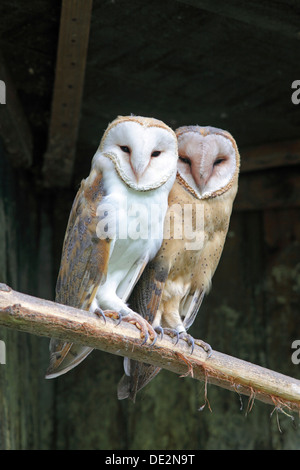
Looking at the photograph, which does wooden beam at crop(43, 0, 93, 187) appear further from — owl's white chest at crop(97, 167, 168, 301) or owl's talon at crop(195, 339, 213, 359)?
owl's talon at crop(195, 339, 213, 359)

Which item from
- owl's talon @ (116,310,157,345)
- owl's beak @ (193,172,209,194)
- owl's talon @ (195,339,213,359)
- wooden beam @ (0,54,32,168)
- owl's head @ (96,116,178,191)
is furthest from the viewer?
wooden beam @ (0,54,32,168)

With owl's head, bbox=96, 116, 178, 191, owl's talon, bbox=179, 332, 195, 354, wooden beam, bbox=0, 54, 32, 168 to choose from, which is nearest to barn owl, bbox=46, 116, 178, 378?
owl's head, bbox=96, 116, 178, 191

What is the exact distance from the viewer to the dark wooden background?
2.84m

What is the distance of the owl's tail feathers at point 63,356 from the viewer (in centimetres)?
257

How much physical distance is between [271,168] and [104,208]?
71.2 inches

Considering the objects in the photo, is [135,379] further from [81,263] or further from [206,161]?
[206,161]

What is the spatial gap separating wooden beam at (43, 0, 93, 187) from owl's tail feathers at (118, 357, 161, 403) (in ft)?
3.92

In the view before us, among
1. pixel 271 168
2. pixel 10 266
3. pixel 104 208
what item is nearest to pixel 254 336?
pixel 271 168

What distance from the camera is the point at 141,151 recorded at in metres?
2.51

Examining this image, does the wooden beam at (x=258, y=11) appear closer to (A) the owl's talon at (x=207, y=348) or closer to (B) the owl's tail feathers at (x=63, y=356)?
(A) the owl's talon at (x=207, y=348)

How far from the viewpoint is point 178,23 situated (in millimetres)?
2795

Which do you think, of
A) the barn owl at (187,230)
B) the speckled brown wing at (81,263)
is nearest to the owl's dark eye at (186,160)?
the barn owl at (187,230)

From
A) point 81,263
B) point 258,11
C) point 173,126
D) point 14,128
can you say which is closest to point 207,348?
point 81,263

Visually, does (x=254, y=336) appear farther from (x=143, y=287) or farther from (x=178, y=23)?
(x=178, y=23)
